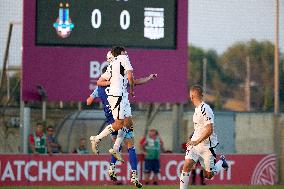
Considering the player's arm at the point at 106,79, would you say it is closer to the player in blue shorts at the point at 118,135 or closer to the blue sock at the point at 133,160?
the player in blue shorts at the point at 118,135

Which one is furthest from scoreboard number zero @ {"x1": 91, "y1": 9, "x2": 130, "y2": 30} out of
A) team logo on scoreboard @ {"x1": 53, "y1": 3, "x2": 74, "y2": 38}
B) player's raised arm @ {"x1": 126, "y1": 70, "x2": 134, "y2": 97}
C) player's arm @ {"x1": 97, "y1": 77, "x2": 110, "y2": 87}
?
player's raised arm @ {"x1": 126, "y1": 70, "x2": 134, "y2": 97}

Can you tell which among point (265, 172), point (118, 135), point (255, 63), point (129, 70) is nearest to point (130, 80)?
point (129, 70)

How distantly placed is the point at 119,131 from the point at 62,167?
8.39 m

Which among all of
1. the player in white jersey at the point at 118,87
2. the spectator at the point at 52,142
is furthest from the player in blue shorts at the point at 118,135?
the spectator at the point at 52,142

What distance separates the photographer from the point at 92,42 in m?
28.2

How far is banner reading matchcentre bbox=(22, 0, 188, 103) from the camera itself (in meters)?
27.8

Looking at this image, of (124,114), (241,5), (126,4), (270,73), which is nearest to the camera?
(124,114)

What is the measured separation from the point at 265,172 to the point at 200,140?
11.9 m

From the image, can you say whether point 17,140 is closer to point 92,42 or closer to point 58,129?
point 58,129

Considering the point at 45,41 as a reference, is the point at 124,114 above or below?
below

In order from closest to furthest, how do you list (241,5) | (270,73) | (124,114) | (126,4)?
(124,114)
(126,4)
(241,5)
(270,73)

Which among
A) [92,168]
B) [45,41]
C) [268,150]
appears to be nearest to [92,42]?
[45,41]

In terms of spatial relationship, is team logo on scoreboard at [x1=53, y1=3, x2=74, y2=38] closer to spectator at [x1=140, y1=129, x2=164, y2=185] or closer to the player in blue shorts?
spectator at [x1=140, y1=129, x2=164, y2=185]

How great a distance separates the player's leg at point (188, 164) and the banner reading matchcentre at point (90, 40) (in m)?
9.30
